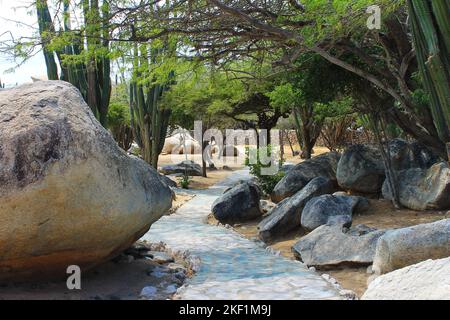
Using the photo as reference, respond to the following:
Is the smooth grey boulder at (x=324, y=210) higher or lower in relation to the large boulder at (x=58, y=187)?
lower

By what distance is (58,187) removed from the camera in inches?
202

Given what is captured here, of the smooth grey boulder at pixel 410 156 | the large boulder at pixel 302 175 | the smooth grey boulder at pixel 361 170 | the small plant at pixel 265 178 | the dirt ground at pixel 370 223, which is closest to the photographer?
the dirt ground at pixel 370 223

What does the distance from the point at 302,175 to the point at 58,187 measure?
9.11 metres

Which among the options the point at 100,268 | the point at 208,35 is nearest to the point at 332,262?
the point at 100,268

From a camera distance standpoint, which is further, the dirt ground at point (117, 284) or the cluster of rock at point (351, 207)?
the cluster of rock at point (351, 207)

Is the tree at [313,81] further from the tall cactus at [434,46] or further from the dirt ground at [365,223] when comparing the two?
the tall cactus at [434,46]

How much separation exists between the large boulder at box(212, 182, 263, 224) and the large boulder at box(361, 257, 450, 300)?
7189mm

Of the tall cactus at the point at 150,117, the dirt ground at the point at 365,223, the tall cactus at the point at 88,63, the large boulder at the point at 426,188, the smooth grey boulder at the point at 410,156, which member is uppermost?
the tall cactus at the point at 88,63

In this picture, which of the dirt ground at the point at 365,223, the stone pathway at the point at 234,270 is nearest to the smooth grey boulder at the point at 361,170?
the dirt ground at the point at 365,223

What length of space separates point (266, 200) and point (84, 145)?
9.65 metres

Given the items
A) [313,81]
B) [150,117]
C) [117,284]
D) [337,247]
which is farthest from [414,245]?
[150,117]

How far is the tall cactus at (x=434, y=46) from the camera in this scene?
5867 mm

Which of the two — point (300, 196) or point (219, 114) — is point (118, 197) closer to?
point (300, 196)

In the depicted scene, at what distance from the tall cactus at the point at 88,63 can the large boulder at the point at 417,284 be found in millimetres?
6828
